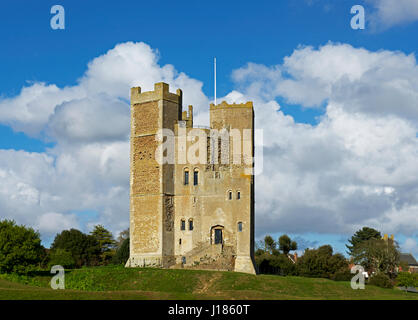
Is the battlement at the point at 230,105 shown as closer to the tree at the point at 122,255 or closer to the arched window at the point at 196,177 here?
the arched window at the point at 196,177

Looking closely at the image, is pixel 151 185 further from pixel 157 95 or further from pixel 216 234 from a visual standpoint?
pixel 157 95

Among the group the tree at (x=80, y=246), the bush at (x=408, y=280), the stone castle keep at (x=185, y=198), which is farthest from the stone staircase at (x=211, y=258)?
the tree at (x=80, y=246)

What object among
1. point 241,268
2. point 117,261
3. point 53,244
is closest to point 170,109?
point 241,268

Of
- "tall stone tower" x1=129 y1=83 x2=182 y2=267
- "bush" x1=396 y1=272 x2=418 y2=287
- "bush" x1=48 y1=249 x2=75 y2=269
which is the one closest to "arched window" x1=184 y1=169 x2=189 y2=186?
"tall stone tower" x1=129 y1=83 x2=182 y2=267

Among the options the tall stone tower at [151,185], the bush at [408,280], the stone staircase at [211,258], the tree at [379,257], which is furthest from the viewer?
the tree at [379,257]

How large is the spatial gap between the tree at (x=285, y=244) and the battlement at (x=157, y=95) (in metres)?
30.2

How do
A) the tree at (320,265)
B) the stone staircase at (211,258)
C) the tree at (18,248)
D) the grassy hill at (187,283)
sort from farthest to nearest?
the tree at (320,265)
the stone staircase at (211,258)
the tree at (18,248)
the grassy hill at (187,283)

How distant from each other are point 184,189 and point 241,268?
8.27 m

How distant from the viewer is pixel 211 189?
50.1m

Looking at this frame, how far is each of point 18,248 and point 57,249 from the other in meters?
22.9

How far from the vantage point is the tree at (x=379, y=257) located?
222ft

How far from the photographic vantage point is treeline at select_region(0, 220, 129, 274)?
42.2 meters

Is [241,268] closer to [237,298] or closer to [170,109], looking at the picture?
[170,109]
